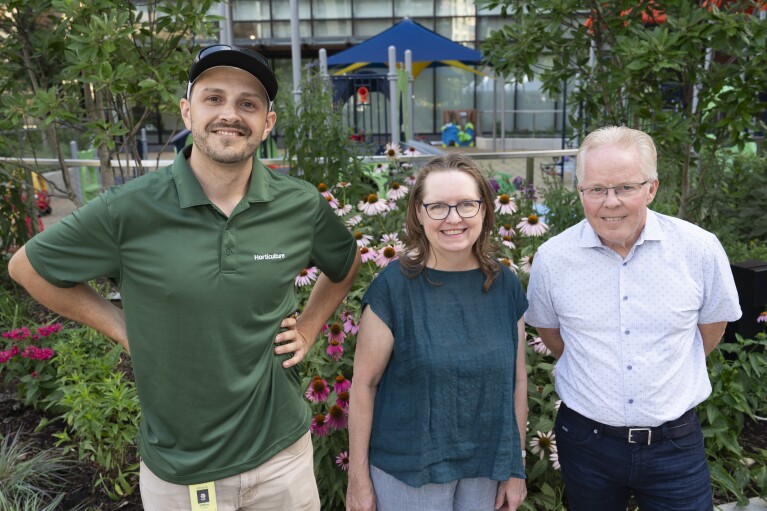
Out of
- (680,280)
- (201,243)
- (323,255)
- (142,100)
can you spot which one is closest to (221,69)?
(201,243)

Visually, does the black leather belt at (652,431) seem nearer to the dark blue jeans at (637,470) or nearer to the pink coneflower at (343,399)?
the dark blue jeans at (637,470)

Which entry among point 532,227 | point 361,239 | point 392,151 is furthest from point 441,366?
point 392,151

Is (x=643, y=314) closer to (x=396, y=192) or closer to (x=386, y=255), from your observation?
(x=386, y=255)

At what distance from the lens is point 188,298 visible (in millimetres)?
1811

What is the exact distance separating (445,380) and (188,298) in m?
0.76

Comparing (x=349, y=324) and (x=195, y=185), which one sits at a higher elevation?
(x=195, y=185)

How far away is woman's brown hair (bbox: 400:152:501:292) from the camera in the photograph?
6.67ft

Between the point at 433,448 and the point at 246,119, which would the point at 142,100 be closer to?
the point at 246,119

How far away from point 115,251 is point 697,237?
170 centimetres

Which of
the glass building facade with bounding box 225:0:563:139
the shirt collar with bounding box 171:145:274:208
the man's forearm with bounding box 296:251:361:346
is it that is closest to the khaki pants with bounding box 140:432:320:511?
the man's forearm with bounding box 296:251:361:346

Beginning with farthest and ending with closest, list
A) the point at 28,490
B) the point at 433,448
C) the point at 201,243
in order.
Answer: the point at 28,490 → the point at 433,448 → the point at 201,243

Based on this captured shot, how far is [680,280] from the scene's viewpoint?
2.05 meters

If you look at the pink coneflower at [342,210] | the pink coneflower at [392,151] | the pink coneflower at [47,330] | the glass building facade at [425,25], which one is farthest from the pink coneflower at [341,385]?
the glass building facade at [425,25]

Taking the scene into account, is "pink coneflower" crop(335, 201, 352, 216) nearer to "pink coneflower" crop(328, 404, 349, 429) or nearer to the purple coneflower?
the purple coneflower
